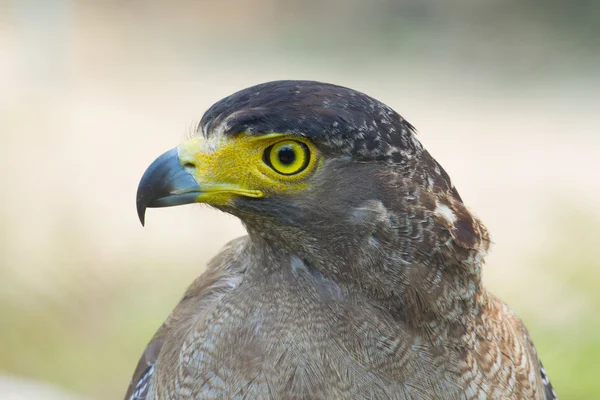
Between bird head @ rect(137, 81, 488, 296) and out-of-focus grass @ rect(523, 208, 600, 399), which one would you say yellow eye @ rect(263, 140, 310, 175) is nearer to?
bird head @ rect(137, 81, 488, 296)

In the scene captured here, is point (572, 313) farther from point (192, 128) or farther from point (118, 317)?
point (192, 128)

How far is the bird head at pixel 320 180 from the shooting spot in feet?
9.63

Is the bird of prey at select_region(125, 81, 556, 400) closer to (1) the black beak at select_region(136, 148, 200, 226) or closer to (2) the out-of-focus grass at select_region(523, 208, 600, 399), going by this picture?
(1) the black beak at select_region(136, 148, 200, 226)

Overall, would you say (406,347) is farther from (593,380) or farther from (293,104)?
(593,380)

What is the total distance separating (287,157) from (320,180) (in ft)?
0.51

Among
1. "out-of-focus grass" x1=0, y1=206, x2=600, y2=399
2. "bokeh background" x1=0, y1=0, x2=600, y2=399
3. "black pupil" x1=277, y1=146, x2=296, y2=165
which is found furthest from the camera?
"bokeh background" x1=0, y1=0, x2=600, y2=399

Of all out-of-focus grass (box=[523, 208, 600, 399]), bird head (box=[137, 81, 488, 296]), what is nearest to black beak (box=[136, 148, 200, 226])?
bird head (box=[137, 81, 488, 296])

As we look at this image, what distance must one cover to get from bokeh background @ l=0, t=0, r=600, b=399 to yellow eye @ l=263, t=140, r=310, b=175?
9.60 feet

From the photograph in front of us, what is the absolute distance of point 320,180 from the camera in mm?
2977

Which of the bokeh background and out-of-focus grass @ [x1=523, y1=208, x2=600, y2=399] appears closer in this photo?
out-of-focus grass @ [x1=523, y1=208, x2=600, y2=399]

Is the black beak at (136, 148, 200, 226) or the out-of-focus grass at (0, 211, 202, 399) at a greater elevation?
the black beak at (136, 148, 200, 226)

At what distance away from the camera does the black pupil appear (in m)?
2.92

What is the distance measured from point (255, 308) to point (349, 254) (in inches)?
17.1

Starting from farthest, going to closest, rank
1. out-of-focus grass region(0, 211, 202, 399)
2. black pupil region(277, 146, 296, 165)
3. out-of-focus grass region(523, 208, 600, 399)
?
out-of-focus grass region(0, 211, 202, 399) < out-of-focus grass region(523, 208, 600, 399) < black pupil region(277, 146, 296, 165)
